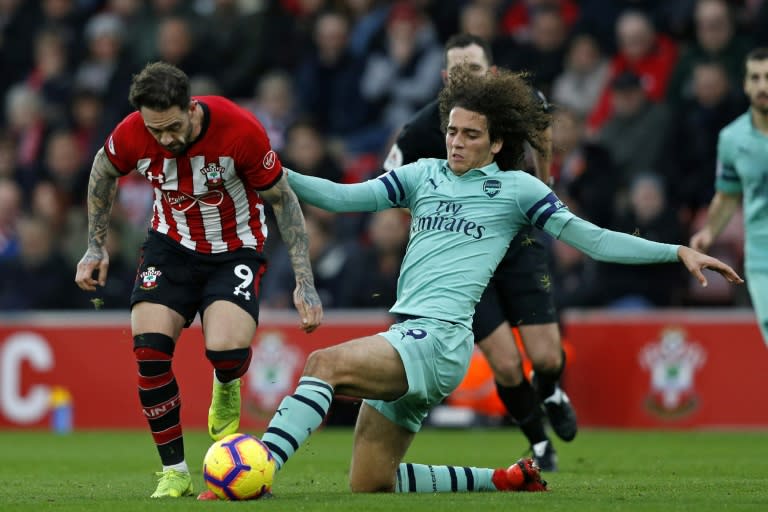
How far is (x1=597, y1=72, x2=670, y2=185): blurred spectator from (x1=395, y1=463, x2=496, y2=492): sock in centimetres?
755

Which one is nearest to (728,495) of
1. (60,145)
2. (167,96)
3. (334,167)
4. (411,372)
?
(411,372)

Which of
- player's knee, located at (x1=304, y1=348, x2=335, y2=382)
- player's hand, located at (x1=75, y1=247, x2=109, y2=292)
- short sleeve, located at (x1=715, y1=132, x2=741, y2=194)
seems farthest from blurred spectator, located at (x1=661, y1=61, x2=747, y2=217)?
player's knee, located at (x1=304, y1=348, x2=335, y2=382)

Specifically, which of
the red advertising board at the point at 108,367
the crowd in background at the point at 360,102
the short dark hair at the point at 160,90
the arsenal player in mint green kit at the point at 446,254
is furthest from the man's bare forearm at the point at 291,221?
the red advertising board at the point at 108,367

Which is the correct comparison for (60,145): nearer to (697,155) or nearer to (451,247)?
(697,155)

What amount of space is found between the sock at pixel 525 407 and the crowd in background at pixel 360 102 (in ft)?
14.8

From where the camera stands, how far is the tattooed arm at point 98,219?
24.5 feet

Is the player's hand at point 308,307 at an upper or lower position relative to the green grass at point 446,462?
upper

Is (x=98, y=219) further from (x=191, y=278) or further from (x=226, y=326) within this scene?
(x=226, y=326)

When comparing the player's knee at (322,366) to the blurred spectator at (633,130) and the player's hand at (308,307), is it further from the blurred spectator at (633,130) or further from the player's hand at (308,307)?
the blurred spectator at (633,130)

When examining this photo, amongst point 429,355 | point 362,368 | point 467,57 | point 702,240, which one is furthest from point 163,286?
point 702,240

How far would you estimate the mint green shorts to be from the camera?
21.3 feet

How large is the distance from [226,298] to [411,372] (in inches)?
55.8

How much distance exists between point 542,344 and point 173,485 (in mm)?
2873

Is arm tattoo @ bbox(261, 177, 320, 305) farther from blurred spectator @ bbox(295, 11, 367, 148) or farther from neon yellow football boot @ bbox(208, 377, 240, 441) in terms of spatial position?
blurred spectator @ bbox(295, 11, 367, 148)
